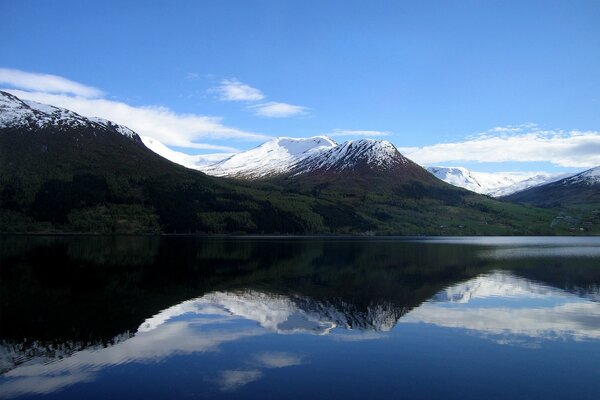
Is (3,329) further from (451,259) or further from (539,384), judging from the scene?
(451,259)

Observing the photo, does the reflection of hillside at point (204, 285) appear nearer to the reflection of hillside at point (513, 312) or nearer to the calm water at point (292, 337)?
the calm water at point (292, 337)

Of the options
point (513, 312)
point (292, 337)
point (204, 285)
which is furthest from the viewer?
point (204, 285)

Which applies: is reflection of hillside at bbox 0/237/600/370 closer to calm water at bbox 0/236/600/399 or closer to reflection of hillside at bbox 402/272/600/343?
calm water at bbox 0/236/600/399

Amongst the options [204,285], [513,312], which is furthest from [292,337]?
[204,285]

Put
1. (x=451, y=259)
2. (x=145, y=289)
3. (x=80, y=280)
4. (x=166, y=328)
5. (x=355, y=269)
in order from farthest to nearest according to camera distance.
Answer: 1. (x=451, y=259)
2. (x=355, y=269)
3. (x=80, y=280)
4. (x=145, y=289)
5. (x=166, y=328)

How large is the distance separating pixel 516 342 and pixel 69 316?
3132 centimetres

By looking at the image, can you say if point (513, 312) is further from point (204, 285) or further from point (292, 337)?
point (204, 285)

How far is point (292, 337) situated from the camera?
32.9 metres

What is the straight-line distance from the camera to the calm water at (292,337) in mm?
23016

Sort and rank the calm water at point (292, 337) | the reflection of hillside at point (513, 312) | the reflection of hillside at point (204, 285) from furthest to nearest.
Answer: the reflection of hillside at point (513, 312) < the reflection of hillside at point (204, 285) < the calm water at point (292, 337)

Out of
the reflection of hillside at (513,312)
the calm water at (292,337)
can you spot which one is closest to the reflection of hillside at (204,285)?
the calm water at (292,337)

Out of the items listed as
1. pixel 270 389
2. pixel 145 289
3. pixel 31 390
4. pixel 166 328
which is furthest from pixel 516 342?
pixel 145 289

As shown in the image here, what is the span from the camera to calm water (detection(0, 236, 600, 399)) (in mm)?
23016

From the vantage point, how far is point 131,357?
27.3 meters
